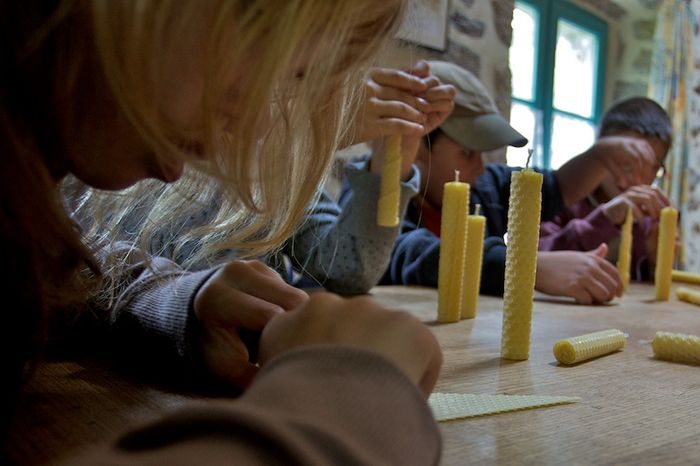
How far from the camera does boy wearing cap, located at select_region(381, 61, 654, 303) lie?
1.19 m

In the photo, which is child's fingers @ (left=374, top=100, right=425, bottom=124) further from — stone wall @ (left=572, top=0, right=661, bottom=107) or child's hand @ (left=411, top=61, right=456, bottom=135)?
stone wall @ (left=572, top=0, right=661, bottom=107)

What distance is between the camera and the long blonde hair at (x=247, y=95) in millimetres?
401

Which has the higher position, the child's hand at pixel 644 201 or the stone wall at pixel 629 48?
the stone wall at pixel 629 48

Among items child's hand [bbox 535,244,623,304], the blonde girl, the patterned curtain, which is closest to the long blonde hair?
the blonde girl

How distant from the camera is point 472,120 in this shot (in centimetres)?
151

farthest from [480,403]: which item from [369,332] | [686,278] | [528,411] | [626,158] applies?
[626,158]

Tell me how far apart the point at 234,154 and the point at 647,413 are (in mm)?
376

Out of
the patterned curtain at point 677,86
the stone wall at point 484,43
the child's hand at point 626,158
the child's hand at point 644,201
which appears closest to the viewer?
the child's hand at point 644,201

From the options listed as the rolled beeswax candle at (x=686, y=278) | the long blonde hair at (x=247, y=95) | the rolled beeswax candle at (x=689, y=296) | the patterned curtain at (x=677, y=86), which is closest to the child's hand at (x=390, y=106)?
the long blonde hair at (x=247, y=95)

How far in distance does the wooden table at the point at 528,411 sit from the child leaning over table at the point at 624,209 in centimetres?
96

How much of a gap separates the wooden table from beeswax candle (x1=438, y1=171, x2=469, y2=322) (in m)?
0.11

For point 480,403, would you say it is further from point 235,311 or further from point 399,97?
point 399,97

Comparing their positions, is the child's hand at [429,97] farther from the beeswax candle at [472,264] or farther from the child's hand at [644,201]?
the child's hand at [644,201]

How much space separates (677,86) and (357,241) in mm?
2961
